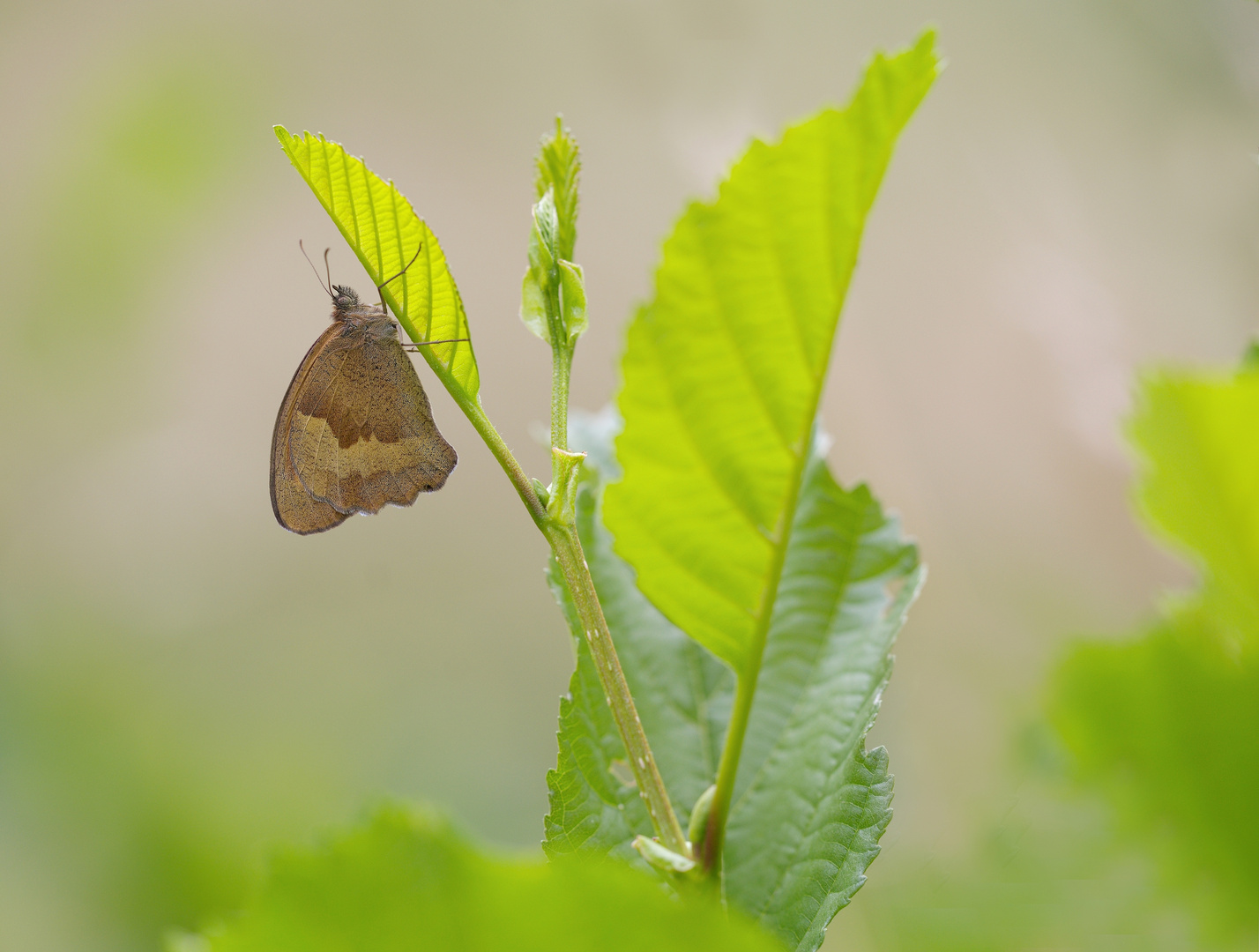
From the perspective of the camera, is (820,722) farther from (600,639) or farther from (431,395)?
(431,395)

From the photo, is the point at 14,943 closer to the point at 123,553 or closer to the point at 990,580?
the point at 123,553

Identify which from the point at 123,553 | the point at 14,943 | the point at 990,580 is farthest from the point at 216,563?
the point at 990,580

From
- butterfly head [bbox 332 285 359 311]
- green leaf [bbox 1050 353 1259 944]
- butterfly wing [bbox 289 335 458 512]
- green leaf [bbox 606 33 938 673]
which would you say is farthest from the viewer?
butterfly head [bbox 332 285 359 311]

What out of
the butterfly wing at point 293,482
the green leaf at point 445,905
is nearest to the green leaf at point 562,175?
the green leaf at point 445,905

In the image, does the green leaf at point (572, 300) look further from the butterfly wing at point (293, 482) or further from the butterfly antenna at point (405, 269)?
the butterfly wing at point (293, 482)

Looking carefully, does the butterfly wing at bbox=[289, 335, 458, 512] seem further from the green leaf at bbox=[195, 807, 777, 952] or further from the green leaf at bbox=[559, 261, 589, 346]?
the green leaf at bbox=[195, 807, 777, 952]

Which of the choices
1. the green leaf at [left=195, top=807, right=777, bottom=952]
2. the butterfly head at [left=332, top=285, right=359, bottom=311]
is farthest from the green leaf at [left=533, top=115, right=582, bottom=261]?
the butterfly head at [left=332, top=285, right=359, bottom=311]
